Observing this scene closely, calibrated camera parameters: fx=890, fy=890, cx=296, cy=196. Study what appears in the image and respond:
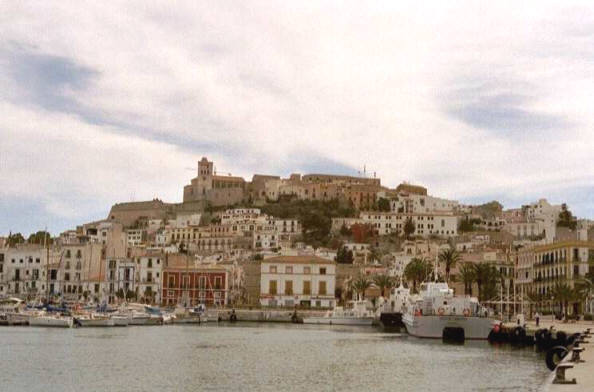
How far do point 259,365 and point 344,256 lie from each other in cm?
11498

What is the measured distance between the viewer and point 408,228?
620 feet

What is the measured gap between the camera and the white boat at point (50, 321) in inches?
3536

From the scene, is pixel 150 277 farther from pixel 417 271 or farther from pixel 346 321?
pixel 417 271

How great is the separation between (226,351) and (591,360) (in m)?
30.6

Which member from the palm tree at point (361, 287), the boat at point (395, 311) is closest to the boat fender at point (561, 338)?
the boat at point (395, 311)

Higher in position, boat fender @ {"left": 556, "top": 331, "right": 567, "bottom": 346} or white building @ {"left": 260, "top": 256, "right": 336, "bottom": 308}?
white building @ {"left": 260, "top": 256, "right": 336, "bottom": 308}

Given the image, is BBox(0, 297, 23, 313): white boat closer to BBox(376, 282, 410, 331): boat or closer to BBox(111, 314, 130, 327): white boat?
BBox(111, 314, 130, 327): white boat

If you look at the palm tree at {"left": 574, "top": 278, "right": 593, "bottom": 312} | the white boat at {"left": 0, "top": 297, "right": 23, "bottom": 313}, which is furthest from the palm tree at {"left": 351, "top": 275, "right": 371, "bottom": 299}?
the white boat at {"left": 0, "top": 297, "right": 23, "bottom": 313}

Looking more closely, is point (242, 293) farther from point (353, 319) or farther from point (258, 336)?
point (258, 336)

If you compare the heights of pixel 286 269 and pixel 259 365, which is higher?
pixel 286 269

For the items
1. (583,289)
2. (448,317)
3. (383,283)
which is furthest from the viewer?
(383,283)

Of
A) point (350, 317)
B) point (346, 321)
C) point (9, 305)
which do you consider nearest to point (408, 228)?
point (350, 317)

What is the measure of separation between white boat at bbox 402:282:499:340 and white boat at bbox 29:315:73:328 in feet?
118

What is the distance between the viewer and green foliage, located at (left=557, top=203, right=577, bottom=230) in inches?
6663
